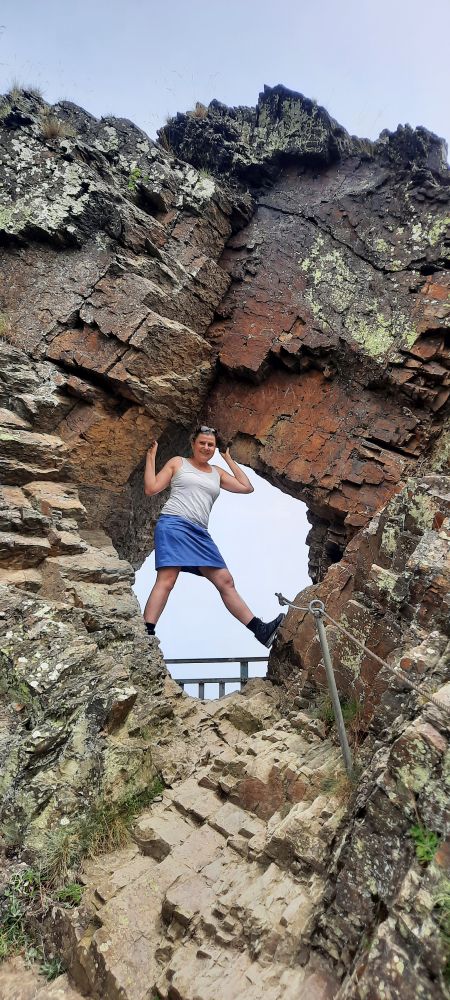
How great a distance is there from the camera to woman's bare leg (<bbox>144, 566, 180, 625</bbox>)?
286 inches

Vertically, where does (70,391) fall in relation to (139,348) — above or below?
below

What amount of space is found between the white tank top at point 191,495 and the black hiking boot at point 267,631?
1.61m

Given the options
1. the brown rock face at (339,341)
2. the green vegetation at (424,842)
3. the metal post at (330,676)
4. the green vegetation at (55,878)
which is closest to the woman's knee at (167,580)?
the brown rock face at (339,341)

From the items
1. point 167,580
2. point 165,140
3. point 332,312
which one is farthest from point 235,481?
point 165,140

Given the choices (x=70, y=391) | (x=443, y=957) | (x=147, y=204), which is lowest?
(x=443, y=957)

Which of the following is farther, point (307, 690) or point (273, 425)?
point (273, 425)

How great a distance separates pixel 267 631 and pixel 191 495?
217 cm

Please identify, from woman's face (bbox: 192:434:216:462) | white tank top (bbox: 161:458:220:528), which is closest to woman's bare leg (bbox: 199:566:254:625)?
white tank top (bbox: 161:458:220:528)

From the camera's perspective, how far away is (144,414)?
848 centimetres

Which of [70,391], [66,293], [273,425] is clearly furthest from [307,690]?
[66,293]

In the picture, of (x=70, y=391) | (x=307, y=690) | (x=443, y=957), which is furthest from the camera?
(x=70, y=391)

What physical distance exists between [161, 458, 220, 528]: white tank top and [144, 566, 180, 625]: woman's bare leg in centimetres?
78

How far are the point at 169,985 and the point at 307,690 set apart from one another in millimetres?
2897

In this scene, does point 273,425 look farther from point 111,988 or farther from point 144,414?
point 111,988
